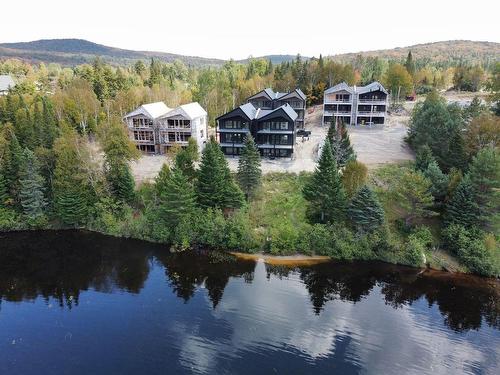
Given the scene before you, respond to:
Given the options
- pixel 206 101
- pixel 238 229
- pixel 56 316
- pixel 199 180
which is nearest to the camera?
pixel 56 316

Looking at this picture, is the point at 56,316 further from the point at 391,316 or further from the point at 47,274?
the point at 391,316

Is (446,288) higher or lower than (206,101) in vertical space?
lower

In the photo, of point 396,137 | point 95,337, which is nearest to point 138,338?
point 95,337

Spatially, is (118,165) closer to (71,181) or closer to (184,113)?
(71,181)

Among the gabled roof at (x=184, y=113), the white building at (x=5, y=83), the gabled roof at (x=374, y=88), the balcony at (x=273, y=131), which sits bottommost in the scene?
the balcony at (x=273, y=131)

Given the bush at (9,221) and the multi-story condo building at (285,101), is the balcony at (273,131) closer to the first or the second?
the multi-story condo building at (285,101)

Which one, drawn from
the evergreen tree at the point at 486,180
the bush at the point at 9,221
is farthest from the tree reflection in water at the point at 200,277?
the evergreen tree at the point at 486,180

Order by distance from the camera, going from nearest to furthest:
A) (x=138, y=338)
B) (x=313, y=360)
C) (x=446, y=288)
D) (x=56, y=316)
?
(x=313, y=360)
(x=138, y=338)
(x=56, y=316)
(x=446, y=288)
